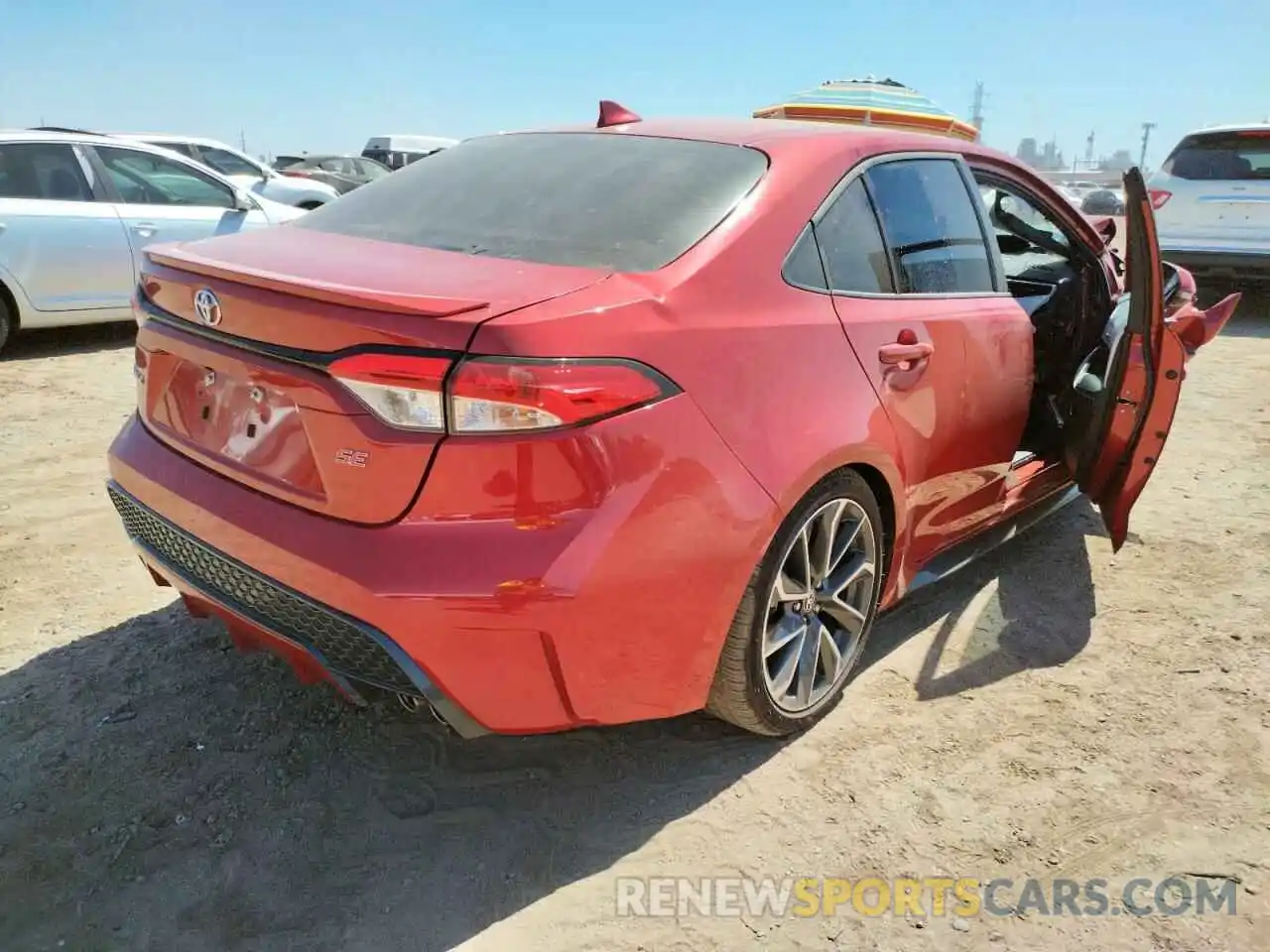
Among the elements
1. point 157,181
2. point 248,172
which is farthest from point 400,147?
point 157,181

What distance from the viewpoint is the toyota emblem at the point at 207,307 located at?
6.98ft

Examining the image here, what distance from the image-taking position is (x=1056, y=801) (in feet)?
8.05

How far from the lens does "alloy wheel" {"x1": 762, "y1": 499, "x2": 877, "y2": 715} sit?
244 centimetres

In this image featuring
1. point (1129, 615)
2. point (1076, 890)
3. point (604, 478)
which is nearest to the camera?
point (604, 478)

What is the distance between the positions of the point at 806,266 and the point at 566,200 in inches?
24.7

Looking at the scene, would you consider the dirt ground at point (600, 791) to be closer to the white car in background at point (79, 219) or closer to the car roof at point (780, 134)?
the car roof at point (780, 134)

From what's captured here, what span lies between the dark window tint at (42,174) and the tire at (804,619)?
6.35 metres

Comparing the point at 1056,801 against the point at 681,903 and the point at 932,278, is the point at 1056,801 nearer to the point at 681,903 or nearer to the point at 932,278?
the point at 681,903

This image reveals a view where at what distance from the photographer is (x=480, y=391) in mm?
1790

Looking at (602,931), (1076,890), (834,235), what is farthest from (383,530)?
(1076,890)

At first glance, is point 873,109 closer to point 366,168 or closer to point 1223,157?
point 1223,157

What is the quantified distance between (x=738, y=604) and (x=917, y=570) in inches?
40.6

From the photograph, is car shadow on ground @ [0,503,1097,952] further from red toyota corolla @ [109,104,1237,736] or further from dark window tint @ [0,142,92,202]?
dark window tint @ [0,142,92,202]

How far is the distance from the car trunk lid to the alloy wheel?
90 cm
